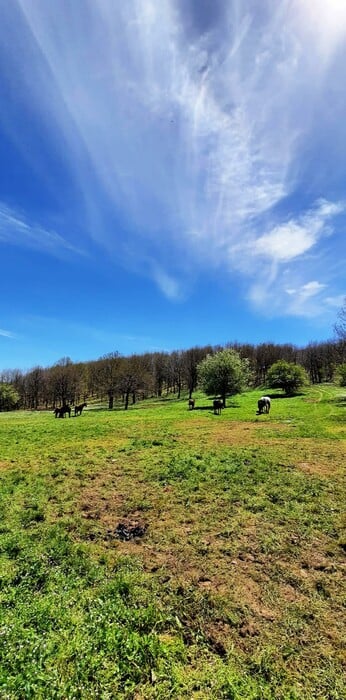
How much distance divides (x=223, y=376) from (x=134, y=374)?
1017 inches

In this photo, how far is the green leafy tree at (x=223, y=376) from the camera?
4938 cm

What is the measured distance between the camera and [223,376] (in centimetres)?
4953

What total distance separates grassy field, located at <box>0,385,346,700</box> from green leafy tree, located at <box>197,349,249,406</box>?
36064 mm

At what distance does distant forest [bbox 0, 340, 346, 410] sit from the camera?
2904 inches

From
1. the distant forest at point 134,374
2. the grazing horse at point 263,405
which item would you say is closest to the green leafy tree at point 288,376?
the distant forest at point 134,374

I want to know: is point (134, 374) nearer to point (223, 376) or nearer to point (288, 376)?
point (223, 376)

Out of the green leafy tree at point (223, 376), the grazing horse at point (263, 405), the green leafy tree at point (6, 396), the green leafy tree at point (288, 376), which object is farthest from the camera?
the green leafy tree at point (6, 396)

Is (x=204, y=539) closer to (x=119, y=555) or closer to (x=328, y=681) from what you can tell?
(x=119, y=555)

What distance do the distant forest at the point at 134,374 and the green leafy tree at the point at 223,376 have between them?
892 inches

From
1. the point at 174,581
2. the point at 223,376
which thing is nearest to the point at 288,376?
the point at 223,376

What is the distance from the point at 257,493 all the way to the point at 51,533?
20.2 feet

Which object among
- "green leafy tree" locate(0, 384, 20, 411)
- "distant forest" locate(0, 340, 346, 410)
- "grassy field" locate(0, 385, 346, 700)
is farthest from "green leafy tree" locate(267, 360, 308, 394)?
"green leafy tree" locate(0, 384, 20, 411)

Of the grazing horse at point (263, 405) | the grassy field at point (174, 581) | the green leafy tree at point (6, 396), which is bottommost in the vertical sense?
the grassy field at point (174, 581)

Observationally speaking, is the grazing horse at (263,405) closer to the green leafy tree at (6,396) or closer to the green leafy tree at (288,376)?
the green leafy tree at (288,376)
